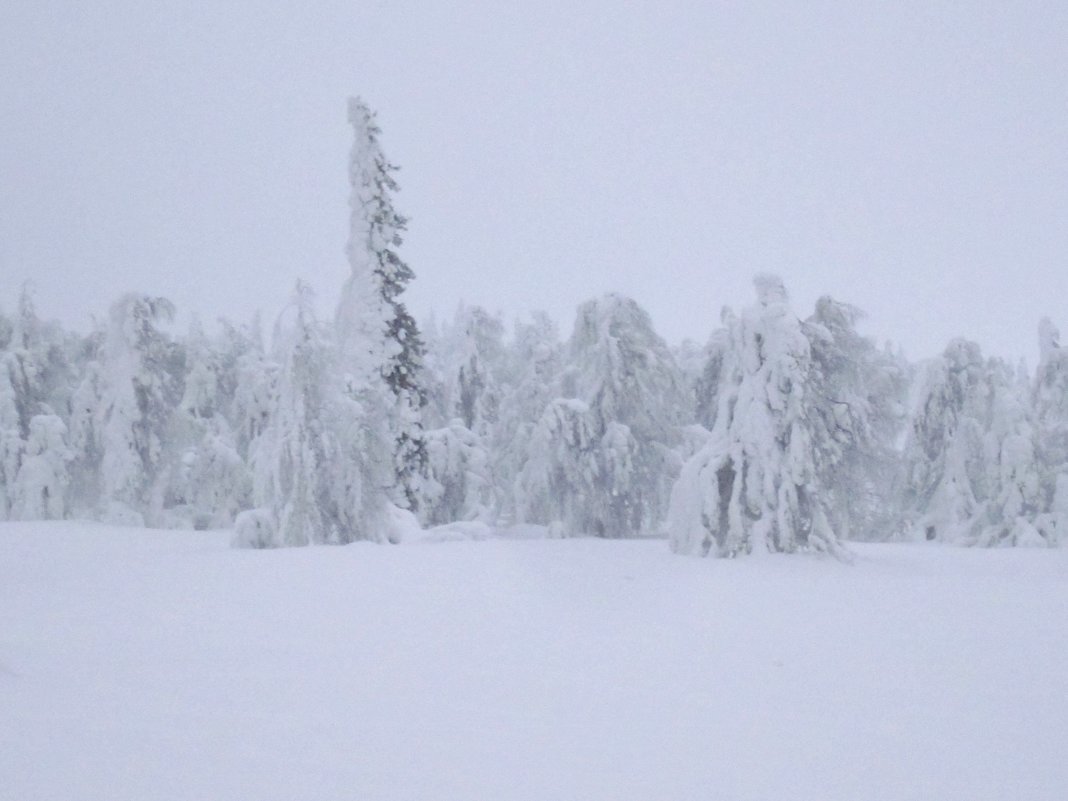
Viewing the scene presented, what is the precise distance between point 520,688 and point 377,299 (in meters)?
13.4

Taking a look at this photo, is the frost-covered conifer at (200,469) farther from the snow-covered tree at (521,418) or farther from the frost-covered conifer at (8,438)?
the snow-covered tree at (521,418)

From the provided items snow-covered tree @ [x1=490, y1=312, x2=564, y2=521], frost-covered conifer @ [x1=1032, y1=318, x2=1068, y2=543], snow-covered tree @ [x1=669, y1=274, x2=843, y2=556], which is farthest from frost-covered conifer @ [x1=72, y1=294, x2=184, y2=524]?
frost-covered conifer @ [x1=1032, y1=318, x2=1068, y2=543]

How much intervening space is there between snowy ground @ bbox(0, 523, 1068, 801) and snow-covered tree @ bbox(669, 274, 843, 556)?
98.3 inches

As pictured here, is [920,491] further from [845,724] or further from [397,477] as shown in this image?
[845,724]

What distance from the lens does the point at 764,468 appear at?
461 inches

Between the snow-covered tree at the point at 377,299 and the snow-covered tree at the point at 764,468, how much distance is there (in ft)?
24.7

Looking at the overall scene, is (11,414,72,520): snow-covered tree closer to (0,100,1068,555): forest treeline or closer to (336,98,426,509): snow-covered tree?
(0,100,1068,555): forest treeline

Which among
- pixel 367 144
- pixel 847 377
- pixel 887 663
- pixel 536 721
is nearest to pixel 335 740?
pixel 536 721

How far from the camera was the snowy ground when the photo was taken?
144 inches

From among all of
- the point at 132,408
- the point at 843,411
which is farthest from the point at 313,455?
the point at 132,408

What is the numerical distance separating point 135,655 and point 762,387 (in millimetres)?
9319

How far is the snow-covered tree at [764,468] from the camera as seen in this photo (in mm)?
11586

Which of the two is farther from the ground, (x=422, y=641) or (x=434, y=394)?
(x=434, y=394)

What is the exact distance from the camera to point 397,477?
701 inches
